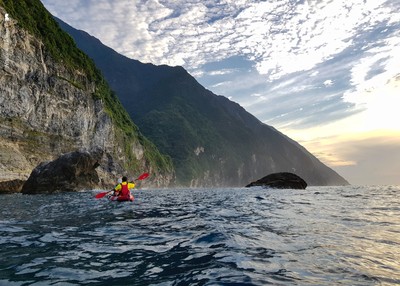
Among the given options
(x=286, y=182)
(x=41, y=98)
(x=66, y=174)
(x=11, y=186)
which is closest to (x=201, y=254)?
(x=66, y=174)

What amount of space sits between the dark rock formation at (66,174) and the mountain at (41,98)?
3.94 meters

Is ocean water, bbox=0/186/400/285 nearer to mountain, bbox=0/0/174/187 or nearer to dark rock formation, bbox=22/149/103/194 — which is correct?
dark rock formation, bbox=22/149/103/194

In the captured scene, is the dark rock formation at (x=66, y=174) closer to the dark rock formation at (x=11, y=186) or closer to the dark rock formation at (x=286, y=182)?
the dark rock formation at (x=11, y=186)

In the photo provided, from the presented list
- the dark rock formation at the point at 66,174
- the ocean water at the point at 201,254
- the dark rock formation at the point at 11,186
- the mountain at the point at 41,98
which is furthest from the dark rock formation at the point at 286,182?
the ocean water at the point at 201,254

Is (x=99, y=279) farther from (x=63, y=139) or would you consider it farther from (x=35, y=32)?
(x=35, y=32)

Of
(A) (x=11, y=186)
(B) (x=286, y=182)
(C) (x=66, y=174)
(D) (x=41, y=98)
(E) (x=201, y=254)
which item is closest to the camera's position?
(E) (x=201, y=254)

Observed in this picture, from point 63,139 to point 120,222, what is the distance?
43.7 m

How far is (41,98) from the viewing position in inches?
1847

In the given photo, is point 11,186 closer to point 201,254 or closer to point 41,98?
point 41,98

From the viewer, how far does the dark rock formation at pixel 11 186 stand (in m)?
35.8

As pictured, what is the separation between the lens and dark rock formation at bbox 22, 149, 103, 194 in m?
35.8

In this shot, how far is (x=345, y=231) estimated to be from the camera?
906 cm

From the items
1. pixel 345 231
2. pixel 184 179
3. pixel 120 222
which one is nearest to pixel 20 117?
pixel 120 222

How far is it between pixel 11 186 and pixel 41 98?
15.1 metres
